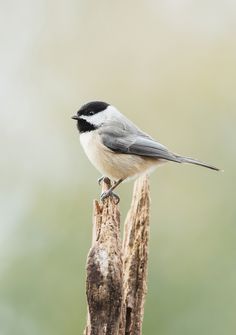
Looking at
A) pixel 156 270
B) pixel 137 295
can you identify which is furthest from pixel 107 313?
pixel 156 270

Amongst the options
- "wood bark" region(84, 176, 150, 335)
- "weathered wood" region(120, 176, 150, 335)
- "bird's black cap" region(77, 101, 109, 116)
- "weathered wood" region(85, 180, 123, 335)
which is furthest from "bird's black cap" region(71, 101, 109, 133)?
"weathered wood" region(85, 180, 123, 335)

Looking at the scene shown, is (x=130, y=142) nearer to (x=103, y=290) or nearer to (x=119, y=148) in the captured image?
(x=119, y=148)

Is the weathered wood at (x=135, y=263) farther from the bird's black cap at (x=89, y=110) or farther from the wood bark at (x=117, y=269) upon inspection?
the bird's black cap at (x=89, y=110)

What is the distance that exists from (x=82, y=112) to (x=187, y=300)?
1.47 metres

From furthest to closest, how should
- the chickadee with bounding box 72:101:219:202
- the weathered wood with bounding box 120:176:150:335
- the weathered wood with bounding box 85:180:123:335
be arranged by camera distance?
the chickadee with bounding box 72:101:219:202, the weathered wood with bounding box 120:176:150:335, the weathered wood with bounding box 85:180:123:335

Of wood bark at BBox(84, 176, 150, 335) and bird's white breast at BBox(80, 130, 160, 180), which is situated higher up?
bird's white breast at BBox(80, 130, 160, 180)

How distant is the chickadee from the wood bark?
2.18 ft

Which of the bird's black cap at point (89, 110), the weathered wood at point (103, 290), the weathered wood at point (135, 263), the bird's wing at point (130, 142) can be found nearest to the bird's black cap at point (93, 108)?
the bird's black cap at point (89, 110)

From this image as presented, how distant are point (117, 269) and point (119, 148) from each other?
1.70 m

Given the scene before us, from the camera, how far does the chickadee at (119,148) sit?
13.7 feet

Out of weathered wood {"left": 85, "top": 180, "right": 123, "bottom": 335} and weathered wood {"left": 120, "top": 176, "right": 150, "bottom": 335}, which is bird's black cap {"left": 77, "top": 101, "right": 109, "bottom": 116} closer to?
weathered wood {"left": 120, "top": 176, "right": 150, "bottom": 335}

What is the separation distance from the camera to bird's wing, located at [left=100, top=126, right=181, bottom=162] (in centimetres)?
417

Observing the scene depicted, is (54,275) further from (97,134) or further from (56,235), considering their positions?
(97,134)

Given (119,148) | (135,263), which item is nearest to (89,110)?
(119,148)
